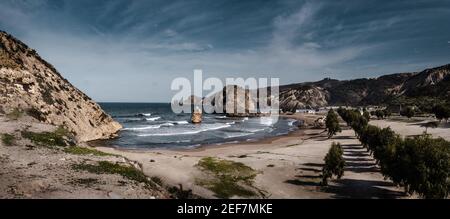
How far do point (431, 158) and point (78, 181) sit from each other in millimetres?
23147

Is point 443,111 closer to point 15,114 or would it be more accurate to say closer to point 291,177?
point 291,177

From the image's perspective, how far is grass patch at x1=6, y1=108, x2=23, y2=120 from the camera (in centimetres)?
4347

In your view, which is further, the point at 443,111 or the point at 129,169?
the point at 443,111

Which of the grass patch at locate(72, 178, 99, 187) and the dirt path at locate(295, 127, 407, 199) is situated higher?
the grass patch at locate(72, 178, 99, 187)

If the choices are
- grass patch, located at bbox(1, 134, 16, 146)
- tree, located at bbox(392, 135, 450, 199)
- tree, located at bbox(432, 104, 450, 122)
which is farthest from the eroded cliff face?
tree, located at bbox(432, 104, 450, 122)

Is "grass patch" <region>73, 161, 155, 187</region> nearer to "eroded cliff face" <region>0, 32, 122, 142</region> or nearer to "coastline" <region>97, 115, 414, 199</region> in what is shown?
"coastline" <region>97, 115, 414, 199</region>

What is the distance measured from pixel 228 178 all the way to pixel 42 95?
43.4 m

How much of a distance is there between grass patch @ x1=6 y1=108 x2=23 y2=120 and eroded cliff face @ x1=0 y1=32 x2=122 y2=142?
557 millimetres

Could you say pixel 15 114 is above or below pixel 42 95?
below

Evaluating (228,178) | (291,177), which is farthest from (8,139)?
(291,177)

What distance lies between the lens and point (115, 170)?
24.7 metres
